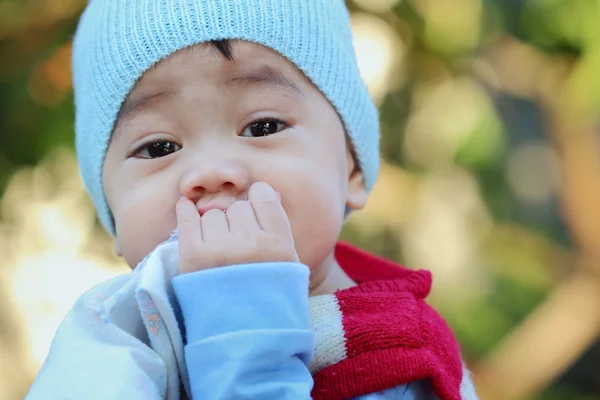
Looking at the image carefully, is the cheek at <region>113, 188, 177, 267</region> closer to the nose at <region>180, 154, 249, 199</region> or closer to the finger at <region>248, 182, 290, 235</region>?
the nose at <region>180, 154, 249, 199</region>

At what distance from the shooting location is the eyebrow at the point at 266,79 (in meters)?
1.25

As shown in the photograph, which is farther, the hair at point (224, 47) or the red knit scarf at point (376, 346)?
the hair at point (224, 47)

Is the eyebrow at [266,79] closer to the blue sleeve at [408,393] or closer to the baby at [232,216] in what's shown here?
the baby at [232,216]

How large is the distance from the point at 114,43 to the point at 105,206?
36 cm

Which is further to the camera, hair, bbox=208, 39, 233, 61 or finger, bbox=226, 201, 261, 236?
hair, bbox=208, 39, 233, 61

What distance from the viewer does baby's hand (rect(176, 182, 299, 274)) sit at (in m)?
1.00

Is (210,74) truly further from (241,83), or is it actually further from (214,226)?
(214,226)

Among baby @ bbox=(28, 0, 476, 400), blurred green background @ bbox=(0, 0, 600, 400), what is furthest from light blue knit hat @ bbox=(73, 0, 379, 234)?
blurred green background @ bbox=(0, 0, 600, 400)

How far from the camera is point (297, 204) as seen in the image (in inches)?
48.0

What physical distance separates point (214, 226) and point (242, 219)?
0.14 feet

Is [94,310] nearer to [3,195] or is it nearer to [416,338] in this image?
[416,338]

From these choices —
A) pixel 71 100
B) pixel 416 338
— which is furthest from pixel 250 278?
pixel 71 100

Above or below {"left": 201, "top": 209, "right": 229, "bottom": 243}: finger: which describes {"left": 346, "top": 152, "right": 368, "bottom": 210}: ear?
below

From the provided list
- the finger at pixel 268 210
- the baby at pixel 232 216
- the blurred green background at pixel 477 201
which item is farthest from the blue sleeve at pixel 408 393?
the blurred green background at pixel 477 201
